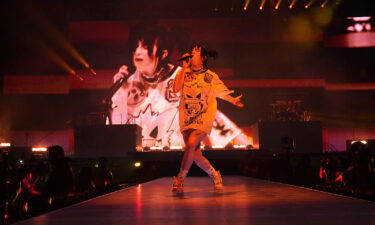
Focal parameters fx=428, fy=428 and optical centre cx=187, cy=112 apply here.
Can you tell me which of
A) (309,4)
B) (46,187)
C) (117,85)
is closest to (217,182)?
(46,187)

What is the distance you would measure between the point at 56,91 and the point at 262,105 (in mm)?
8114

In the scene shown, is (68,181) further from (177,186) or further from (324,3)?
(324,3)

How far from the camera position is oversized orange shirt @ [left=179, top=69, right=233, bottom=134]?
4453mm

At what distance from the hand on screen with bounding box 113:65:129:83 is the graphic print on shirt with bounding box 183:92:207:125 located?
38.6 feet

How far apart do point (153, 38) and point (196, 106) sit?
470 inches

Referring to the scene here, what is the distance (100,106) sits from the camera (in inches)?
627

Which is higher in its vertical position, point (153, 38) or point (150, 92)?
point (153, 38)

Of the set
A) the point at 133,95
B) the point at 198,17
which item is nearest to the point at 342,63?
the point at 198,17

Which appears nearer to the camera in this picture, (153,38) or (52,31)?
(153,38)

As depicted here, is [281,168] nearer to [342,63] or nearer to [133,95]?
[133,95]

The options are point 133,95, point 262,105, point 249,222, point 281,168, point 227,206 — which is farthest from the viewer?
point 262,105

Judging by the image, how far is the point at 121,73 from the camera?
52.8ft

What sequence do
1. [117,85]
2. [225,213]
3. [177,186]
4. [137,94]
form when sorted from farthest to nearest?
1. [117,85]
2. [137,94]
3. [177,186]
4. [225,213]

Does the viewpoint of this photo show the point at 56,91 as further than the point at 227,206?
Yes
